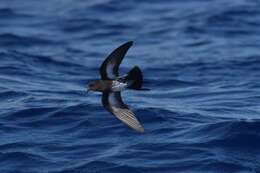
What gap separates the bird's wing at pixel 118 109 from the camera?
31.7 feet

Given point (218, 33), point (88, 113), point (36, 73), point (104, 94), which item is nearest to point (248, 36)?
point (218, 33)

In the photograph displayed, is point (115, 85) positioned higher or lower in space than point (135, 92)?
higher

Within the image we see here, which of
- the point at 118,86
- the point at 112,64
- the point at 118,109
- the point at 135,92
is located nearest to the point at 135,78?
the point at 118,86

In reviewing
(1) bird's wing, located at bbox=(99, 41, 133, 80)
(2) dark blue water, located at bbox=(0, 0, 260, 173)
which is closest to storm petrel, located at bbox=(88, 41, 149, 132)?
(1) bird's wing, located at bbox=(99, 41, 133, 80)

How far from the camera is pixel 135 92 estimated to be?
14.6 metres

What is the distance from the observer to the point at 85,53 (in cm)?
1823

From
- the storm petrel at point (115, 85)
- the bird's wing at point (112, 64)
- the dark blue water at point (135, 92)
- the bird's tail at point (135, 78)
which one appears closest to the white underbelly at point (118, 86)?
the storm petrel at point (115, 85)

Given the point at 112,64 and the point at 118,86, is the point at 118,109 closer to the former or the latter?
the point at 118,86

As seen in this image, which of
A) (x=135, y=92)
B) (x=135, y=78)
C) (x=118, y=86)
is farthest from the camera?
(x=135, y=92)

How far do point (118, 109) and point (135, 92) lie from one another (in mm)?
4652

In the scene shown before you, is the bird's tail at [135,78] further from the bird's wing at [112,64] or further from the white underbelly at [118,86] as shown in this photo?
the bird's wing at [112,64]

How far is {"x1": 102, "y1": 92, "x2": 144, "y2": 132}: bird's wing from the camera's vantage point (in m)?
9.67

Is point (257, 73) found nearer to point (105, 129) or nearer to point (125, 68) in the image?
point (125, 68)

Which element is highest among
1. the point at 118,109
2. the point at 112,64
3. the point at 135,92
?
the point at 112,64
